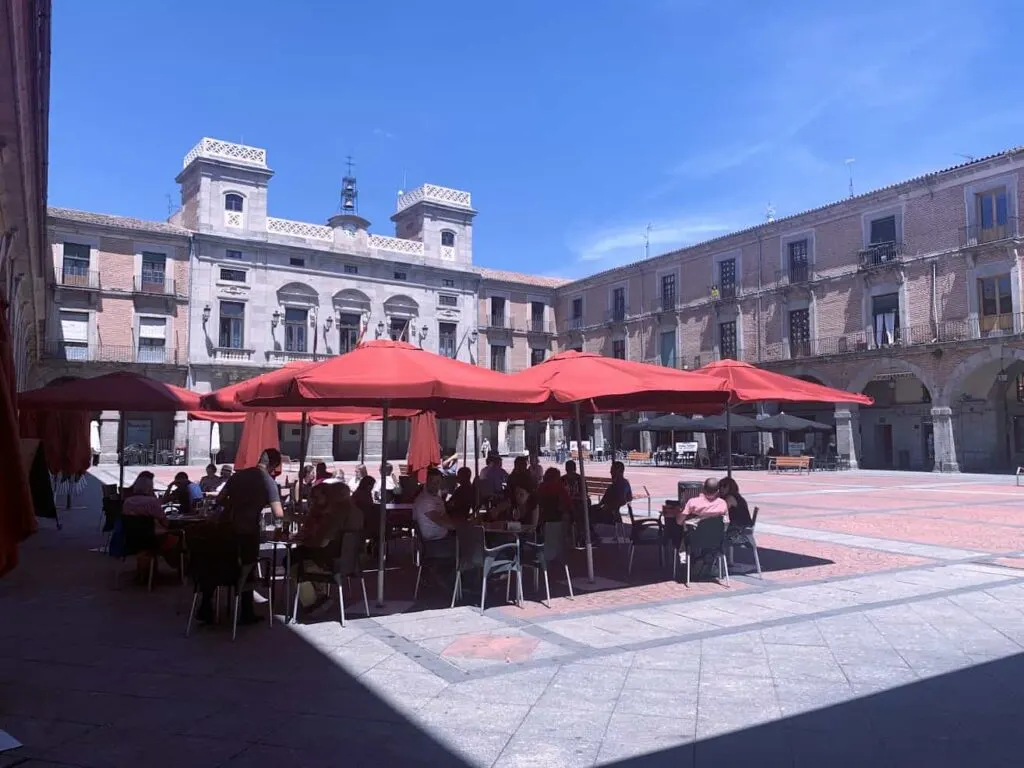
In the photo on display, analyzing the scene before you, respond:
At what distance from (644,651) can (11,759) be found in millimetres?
3540

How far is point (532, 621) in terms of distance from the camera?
595 cm

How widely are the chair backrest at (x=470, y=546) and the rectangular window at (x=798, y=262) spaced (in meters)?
28.3

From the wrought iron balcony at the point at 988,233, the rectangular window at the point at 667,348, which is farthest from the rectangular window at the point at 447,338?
the wrought iron balcony at the point at 988,233

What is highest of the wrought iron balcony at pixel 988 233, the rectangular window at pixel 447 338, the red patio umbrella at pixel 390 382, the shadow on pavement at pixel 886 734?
the wrought iron balcony at pixel 988 233

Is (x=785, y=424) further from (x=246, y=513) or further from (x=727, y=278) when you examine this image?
(x=246, y=513)

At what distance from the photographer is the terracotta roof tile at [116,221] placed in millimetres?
31141

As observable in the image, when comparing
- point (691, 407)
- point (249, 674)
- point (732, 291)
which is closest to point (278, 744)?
point (249, 674)

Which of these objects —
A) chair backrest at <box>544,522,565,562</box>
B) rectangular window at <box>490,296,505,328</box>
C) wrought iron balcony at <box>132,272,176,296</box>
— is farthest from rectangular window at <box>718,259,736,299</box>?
chair backrest at <box>544,522,565,562</box>

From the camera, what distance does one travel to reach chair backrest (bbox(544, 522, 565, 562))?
22.0ft

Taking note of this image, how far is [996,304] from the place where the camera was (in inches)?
1013

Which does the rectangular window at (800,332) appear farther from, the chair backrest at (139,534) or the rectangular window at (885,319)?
the chair backrest at (139,534)

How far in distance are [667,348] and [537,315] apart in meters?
9.78

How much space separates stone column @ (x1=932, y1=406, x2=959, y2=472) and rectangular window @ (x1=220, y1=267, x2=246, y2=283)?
1134 inches

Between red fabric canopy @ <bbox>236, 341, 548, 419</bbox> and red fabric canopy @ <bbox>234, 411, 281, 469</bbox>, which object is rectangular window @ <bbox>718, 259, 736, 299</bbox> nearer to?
red fabric canopy @ <bbox>234, 411, 281, 469</bbox>
